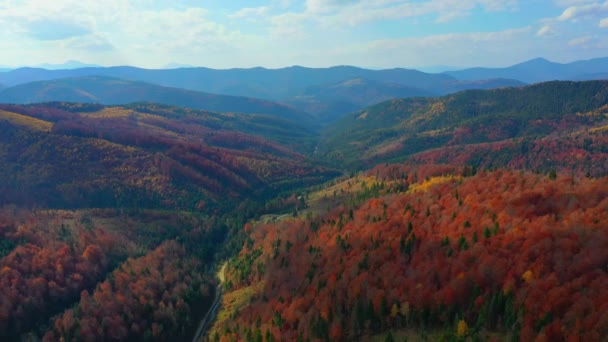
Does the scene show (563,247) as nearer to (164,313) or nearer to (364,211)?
(364,211)

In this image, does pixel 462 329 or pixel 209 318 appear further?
pixel 209 318

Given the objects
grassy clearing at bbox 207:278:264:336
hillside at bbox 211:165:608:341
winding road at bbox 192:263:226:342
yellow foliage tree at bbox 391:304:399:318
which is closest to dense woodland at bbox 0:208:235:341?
winding road at bbox 192:263:226:342

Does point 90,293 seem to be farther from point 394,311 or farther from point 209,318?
point 394,311

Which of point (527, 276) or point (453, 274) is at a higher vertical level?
point (527, 276)

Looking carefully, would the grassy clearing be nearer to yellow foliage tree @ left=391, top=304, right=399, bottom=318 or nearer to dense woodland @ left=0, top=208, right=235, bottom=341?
dense woodland @ left=0, top=208, right=235, bottom=341

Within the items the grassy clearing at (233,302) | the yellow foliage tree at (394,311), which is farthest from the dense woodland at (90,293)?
the yellow foliage tree at (394,311)

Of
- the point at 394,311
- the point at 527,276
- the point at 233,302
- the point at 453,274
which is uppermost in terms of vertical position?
the point at 527,276

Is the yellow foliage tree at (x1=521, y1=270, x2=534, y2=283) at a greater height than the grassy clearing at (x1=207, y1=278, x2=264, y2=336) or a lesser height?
greater

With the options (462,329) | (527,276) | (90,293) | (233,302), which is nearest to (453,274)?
(527,276)

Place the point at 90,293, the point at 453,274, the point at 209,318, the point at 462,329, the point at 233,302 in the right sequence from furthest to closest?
the point at 90,293 < the point at 233,302 < the point at 209,318 < the point at 453,274 < the point at 462,329
